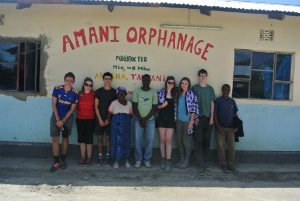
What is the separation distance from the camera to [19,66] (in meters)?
6.28

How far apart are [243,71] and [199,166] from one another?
8.06 ft

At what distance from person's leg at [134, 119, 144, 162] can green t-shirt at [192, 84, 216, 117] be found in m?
1.34

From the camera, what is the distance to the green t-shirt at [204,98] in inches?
234

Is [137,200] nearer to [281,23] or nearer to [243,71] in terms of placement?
[243,71]

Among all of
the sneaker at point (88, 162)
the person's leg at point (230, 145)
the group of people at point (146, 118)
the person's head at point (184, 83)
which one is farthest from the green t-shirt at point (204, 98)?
the sneaker at point (88, 162)

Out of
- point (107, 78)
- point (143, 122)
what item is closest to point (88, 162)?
point (143, 122)

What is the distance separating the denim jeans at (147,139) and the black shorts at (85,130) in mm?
940

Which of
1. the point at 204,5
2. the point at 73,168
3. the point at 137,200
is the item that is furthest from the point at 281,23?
the point at 73,168

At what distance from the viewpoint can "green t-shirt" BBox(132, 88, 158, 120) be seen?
18.7ft

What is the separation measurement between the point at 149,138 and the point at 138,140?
24 cm

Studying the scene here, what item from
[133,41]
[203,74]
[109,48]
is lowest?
[203,74]

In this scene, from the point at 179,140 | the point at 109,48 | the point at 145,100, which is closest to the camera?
the point at 145,100

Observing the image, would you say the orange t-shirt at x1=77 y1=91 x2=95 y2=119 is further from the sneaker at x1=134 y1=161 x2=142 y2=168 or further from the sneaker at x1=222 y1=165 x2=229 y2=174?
the sneaker at x1=222 y1=165 x2=229 y2=174

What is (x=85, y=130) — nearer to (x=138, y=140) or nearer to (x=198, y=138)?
(x=138, y=140)
